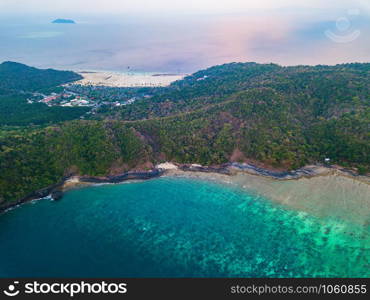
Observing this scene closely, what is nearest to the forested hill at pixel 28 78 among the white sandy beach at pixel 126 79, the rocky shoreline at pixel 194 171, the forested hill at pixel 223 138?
the white sandy beach at pixel 126 79

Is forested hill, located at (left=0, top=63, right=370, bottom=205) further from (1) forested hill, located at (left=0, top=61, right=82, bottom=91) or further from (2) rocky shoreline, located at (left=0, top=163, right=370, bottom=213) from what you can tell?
(1) forested hill, located at (left=0, top=61, right=82, bottom=91)

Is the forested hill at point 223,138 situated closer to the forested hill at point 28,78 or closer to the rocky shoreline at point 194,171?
the rocky shoreline at point 194,171

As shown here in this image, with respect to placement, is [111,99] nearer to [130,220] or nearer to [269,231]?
[130,220]

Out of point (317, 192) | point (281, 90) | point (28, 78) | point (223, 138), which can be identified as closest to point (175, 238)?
point (317, 192)

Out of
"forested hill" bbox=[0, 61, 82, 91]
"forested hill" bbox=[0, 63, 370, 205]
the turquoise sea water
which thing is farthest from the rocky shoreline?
"forested hill" bbox=[0, 61, 82, 91]

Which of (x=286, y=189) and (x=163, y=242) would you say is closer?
(x=163, y=242)

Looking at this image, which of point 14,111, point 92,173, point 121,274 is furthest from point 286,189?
point 14,111
